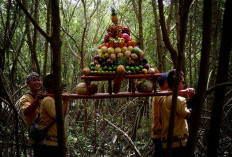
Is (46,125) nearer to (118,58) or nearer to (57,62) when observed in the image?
(118,58)

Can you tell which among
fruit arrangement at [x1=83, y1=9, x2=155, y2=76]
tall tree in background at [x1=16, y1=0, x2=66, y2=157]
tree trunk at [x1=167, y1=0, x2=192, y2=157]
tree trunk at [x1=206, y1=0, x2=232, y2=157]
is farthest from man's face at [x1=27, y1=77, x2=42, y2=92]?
tree trunk at [x1=206, y1=0, x2=232, y2=157]

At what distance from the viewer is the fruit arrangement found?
1.68 m

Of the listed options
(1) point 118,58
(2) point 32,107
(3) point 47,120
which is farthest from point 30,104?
(1) point 118,58

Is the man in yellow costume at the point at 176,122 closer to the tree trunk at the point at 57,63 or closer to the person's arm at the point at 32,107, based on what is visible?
the person's arm at the point at 32,107

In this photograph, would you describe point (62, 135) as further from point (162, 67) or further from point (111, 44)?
point (162, 67)

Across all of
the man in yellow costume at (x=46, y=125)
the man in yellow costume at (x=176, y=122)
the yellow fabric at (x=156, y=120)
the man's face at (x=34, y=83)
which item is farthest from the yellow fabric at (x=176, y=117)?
the man's face at (x=34, y=83)

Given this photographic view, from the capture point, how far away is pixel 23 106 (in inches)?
66.9

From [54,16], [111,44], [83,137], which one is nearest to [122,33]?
[111,44]

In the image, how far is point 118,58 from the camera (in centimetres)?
181

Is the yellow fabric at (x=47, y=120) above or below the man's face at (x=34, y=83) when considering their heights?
below

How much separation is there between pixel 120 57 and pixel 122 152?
5.98 feet

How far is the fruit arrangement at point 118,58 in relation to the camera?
1.68 metres

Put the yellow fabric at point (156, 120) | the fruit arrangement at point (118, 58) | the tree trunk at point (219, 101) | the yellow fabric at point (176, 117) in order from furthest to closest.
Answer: the yellow fabric at point (156, 120)
the fruit arrangement at point (118, 58)
the yellow fabric at point (176, 117)
the tree trunk at point (219, 101)

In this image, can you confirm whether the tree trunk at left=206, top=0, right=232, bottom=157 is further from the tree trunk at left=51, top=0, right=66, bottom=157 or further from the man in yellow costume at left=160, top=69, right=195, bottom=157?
the man in yellow costume at left=160, top=69, right=195, bottom=157
